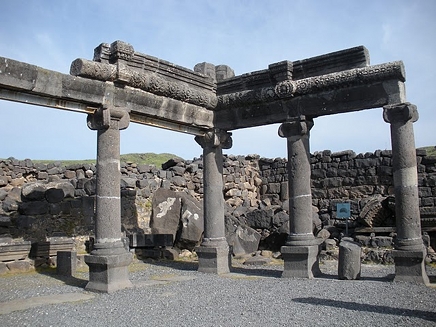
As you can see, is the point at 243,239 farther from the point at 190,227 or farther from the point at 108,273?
the point at 108,273

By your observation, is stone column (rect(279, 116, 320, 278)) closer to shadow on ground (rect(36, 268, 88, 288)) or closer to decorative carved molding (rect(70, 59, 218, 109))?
decorative carved molding (rect(70, 59, 218, 109))

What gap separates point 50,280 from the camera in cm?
990

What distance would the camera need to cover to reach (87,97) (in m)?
8.79

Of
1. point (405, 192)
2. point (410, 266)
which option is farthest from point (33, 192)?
point (410, 266)

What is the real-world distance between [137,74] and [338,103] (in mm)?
4347

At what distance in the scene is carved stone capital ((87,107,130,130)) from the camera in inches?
354

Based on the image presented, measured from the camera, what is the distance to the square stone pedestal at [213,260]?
1075 cm

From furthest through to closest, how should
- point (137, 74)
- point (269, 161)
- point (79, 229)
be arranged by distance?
point (269, 161), point (79, 229), point (137, 74)

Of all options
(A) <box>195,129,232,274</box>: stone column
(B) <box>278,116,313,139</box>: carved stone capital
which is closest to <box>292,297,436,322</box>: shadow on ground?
(A) <box>195,129,232,274</box>: stone column

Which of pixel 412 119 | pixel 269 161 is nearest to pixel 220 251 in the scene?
pixel 412 119

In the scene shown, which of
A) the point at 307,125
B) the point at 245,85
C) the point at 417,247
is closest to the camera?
the point at 417,247

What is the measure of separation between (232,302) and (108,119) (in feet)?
14.1

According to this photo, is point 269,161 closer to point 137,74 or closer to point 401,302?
point 137,74

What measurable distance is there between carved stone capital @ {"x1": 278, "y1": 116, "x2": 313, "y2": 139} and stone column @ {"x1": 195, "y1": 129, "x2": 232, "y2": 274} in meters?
1.79
